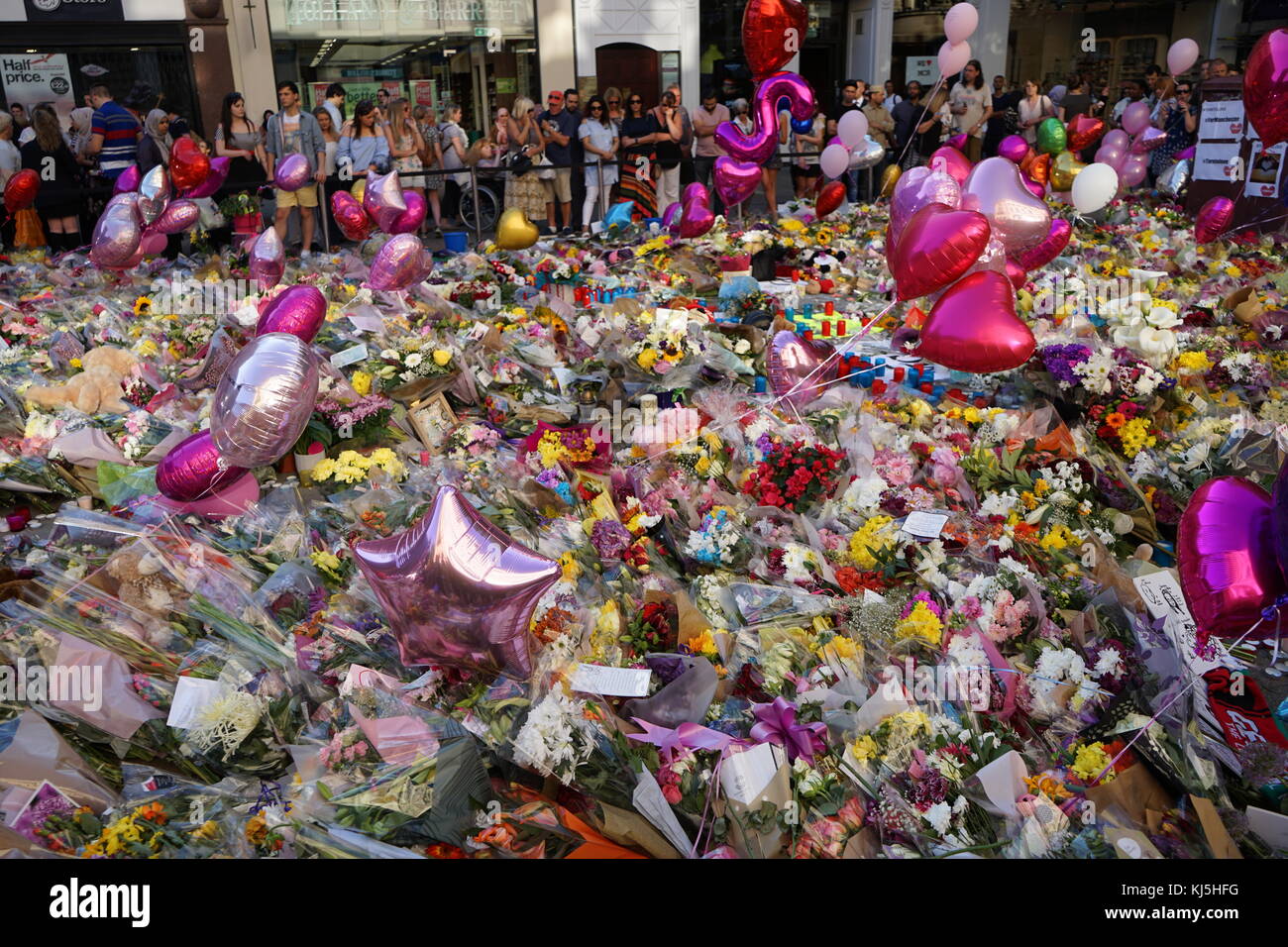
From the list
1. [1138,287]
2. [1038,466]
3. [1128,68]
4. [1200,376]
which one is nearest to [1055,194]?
[1138,287]

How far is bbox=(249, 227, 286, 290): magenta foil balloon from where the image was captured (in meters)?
6.20

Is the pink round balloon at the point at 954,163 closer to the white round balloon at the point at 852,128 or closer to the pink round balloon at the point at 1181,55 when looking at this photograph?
the white round balloon at the point at 852,128

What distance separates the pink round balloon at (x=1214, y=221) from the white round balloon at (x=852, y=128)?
3.17 m

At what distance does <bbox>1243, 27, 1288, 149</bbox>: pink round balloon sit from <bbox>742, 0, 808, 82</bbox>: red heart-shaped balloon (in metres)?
2.89

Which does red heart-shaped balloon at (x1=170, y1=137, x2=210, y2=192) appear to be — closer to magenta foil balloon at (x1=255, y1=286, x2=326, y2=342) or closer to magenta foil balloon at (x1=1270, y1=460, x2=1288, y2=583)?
magenta foil balloon at (x1=255, y1=286, x2=326, y2=342)

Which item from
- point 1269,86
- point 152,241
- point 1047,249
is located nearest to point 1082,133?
point 1269,86

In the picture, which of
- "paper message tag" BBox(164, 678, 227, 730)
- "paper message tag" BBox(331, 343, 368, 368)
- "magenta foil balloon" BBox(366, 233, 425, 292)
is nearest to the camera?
"paper message tag" BBox(164, 678, 227, 730)

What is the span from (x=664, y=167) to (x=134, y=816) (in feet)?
30.5

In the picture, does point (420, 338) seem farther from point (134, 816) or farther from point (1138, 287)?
point (1138, 287)

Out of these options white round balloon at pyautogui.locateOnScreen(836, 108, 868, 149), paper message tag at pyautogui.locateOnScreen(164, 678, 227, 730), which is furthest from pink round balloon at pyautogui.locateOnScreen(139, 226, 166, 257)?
white round balloon at pyautogui.locateOnScreen(836, 108, 868, 149)

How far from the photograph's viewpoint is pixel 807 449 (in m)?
3.43

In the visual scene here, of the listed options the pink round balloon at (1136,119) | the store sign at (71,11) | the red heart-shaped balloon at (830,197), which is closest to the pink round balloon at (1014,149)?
the red heart-shaped balloon at (830,197)

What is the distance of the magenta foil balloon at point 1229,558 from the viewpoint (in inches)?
71.7
